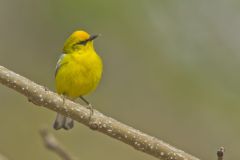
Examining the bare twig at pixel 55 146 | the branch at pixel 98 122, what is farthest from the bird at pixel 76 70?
the bare twig at pixel 55 146

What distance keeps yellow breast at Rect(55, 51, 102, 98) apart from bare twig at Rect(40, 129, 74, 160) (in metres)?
2.54

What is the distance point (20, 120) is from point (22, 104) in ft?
1.14

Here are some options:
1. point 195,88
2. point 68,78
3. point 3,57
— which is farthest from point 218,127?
point 68,78

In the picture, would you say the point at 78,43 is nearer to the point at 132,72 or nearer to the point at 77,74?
the point at 77,74

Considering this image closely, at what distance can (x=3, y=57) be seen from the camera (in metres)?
8.83

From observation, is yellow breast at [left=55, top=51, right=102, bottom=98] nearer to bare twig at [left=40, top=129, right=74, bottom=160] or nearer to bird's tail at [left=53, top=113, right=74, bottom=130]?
bird's tail at [left=53, top=113, right=74, bottom=130]

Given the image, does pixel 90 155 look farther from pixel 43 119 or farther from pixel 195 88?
pixel 195 88

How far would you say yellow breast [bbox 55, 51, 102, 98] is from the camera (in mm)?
4879

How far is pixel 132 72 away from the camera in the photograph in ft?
31.7

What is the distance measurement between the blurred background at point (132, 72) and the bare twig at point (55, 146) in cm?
528

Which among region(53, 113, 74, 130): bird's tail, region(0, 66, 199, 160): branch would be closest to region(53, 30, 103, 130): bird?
region(53, 113, 74, 130): bird's tail

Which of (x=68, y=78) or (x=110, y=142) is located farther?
(x=110, y=142)

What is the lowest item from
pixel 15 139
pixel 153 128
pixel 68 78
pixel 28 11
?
pixel 68 78

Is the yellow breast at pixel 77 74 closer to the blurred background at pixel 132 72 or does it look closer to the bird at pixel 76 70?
the bird at pixel 76 70
